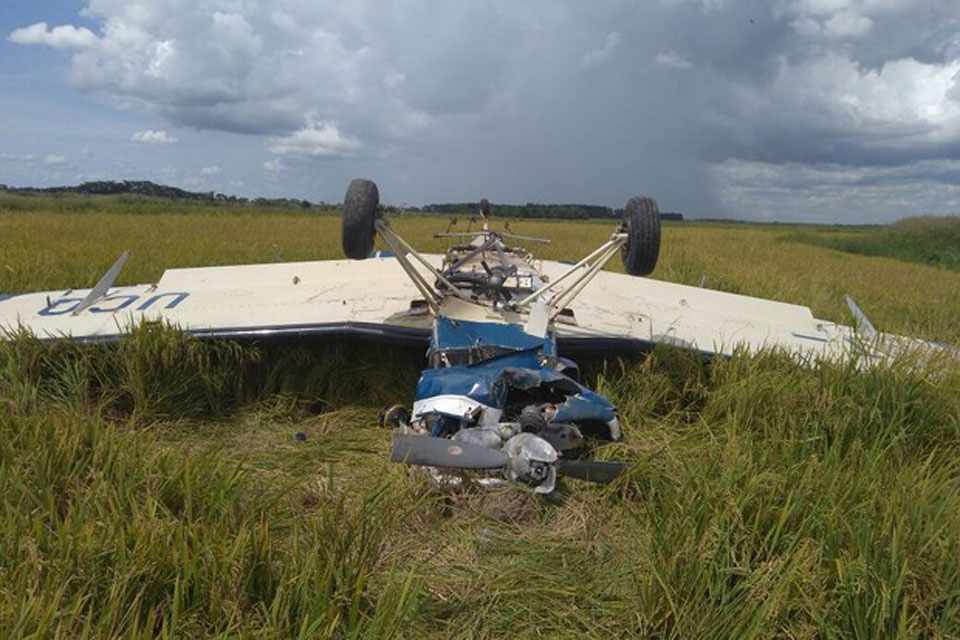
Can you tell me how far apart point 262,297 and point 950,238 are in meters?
37.2

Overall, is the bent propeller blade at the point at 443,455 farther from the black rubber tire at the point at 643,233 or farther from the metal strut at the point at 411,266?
the black rubber tire at the point at 643,233

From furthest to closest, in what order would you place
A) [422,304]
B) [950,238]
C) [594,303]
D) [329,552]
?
[950,238] → [594,303] → [422,304] → [329,552]

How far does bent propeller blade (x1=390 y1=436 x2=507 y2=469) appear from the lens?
106 inches

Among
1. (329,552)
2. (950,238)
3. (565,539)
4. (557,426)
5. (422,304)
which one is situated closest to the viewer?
(329,552)

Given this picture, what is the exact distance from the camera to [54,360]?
412 centimetres

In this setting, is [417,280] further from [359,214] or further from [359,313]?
[359,313]

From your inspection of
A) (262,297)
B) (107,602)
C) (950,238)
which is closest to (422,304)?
(262,297)

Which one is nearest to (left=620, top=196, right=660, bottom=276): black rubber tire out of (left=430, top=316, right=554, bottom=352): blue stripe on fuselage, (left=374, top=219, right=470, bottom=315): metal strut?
(left=430, top=316, right=554, bottom=352): blue stripe on fuselage

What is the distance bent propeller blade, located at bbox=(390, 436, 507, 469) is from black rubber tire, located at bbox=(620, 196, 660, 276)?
2111 millimetres

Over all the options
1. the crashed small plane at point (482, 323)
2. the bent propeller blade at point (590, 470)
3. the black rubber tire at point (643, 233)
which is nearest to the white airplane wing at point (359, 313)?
the crashed small plane at point (482, 323)

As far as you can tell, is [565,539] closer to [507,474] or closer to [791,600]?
[507,474]

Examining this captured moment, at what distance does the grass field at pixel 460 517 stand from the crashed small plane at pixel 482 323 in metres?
0.26

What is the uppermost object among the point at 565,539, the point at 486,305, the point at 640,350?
the point at 486,305

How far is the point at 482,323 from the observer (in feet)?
13.7
